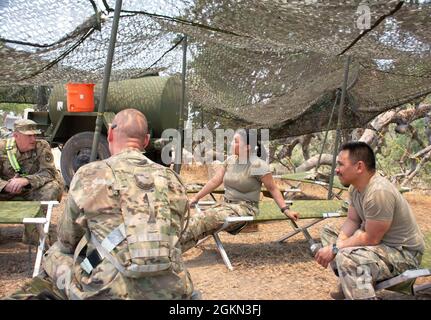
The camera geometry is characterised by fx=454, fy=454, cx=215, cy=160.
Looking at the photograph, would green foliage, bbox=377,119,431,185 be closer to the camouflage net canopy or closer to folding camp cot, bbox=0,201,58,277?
the camouflage net canopy

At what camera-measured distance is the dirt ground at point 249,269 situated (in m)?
3.37

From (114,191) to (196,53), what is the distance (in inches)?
188

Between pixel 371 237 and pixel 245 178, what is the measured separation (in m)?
1.61

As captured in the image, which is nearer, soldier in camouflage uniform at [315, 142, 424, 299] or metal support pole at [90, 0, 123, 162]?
soldier in camouflage uniform at [315, 142, 424, 299]

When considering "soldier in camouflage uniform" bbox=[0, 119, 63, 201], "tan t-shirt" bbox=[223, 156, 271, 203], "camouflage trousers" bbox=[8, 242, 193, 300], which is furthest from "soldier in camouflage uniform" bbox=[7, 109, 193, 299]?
"soldier in camouflage uniform" bbox=[0, 119, 63, 201]

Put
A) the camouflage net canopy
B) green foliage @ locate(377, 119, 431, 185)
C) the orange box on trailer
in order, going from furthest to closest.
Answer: green foliage @ locate(377, 119, 431, 185), the orange box on trailer, the camouflage net canopy

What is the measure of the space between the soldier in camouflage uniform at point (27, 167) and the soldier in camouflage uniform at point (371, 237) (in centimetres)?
290

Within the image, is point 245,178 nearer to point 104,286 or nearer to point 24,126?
point 24,126

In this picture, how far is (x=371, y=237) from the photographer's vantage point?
A: 272 cm

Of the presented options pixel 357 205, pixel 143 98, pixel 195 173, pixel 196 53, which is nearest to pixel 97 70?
pixel 196 53

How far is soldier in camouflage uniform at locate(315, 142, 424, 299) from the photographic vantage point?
2.64 m

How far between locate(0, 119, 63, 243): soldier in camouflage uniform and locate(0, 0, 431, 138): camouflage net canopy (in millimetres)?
546

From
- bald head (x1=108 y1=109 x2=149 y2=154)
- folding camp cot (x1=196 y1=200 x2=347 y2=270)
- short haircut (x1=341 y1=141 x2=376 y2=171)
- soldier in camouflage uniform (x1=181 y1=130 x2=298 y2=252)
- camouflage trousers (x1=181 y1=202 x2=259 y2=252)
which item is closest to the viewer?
bald head (x1=108 y1=109 x2=149 y2=154)

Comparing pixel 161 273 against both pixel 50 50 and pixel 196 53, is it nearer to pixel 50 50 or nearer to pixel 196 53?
pixel 50 50
